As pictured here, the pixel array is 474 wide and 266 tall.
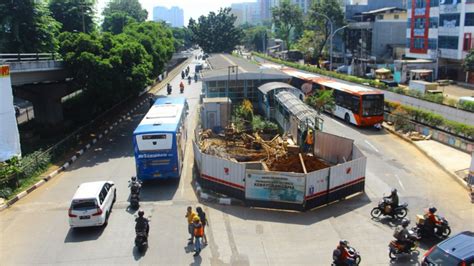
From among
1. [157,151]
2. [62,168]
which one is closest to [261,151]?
[157,151]

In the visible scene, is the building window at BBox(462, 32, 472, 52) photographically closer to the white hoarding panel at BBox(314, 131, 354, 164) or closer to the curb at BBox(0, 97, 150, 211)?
the white hoarding panel at BBox(314, 131, 354, 164)

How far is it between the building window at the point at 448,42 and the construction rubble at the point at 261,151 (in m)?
39.0

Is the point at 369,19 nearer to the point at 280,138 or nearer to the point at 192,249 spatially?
the point at 280,138

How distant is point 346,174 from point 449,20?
152ft

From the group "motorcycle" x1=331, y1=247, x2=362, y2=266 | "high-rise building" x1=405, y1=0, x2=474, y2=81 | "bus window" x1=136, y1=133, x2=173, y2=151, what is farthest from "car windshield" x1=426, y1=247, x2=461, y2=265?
"high-rise building" x1=405, y1=0, x2=474, y2=81

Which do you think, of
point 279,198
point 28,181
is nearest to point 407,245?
point 279,198

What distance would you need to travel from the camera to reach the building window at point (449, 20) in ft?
179

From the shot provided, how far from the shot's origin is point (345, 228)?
16188 mm

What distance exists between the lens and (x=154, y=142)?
20109mm

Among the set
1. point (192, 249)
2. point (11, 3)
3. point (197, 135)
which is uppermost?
point (11, 3)

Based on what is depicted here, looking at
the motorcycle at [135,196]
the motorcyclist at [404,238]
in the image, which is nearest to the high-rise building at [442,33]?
the motorcyclist at [404,238]

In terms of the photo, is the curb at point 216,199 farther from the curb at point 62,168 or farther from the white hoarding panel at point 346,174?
the curb at point 62,168

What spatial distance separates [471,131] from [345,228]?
14223 mm

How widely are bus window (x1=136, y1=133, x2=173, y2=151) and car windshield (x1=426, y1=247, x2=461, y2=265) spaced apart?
12.0 metres
